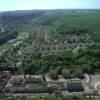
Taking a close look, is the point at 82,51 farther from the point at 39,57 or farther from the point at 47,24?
the point at 47,24

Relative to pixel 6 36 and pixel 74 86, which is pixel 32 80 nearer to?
pixel 74 86

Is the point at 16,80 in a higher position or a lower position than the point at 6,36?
higher

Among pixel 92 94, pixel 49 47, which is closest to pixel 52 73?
pixel 92 94

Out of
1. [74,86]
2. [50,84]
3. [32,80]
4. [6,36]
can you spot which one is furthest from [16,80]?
[6,36]

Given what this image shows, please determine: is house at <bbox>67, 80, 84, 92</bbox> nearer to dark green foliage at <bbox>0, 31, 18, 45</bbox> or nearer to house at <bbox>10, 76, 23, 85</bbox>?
house at <bbox>10, 76, 23, 85</bbox>

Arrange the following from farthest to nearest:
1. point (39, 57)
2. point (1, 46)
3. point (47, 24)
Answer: point (47, 24), point (1, 46), point (39, 57)

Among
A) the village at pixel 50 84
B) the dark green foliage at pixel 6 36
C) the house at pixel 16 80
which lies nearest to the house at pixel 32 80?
the village at pixel 50 84

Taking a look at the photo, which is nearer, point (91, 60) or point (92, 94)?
point (92, 94)

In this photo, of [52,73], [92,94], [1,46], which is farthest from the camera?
[1,46]

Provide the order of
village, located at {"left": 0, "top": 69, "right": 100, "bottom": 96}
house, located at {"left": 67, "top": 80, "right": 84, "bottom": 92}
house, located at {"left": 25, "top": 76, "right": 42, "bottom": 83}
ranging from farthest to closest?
house, located at {"left": 25, "top": 76, "right": 42, "bottom": 83}, house, located at {"left": 67, "top": 80, "right": 84, "bottom": 92}, village, located at {"left": 0, "top": 69, "right": 100, "bottom": 96}

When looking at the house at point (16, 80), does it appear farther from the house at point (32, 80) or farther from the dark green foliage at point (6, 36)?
the dark green foliage at point (6, 36)

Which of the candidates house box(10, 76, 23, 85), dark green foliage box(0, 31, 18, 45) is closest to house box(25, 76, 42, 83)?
house box(10, 76, 23, 85)
